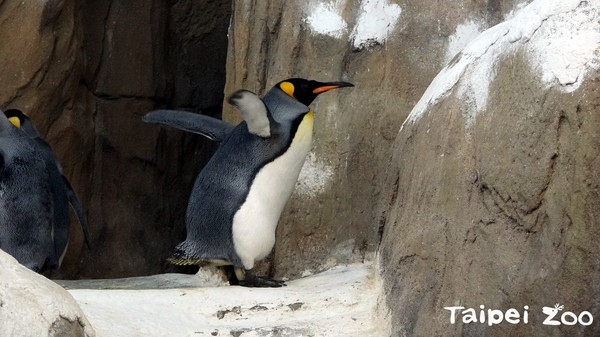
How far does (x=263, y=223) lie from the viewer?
465 cm

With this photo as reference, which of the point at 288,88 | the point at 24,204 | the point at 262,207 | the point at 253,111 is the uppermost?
the point at 288,88

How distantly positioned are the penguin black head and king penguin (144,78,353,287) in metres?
0.10

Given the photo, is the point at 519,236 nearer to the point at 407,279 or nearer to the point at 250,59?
the point at 407,279

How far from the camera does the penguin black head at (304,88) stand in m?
4.84

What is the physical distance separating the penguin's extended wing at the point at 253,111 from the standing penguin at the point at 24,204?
933 millimetres

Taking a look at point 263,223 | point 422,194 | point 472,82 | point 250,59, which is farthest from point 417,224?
point 250,59

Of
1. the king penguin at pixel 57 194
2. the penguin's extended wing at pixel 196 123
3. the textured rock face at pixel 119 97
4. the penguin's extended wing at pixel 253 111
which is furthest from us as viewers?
the textured rock face at pixel 119 97

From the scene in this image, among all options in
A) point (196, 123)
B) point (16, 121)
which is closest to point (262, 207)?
point (196, 123)

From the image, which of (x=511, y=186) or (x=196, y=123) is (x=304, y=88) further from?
(x=511, y=186)

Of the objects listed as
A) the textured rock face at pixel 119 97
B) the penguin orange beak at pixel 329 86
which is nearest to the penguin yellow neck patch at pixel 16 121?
the textured rock face at pixel 119 97

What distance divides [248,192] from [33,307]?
63.8 inches

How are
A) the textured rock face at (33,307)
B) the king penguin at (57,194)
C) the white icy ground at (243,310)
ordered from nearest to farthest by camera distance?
the textured rock face at (33,307), the white icy ground at (243,310), the king penguin at (57,194)

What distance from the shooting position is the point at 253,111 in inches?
180

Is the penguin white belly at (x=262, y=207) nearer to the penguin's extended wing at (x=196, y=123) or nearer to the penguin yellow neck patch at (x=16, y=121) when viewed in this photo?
the penguin's extended wing at (x=196, y=123)
